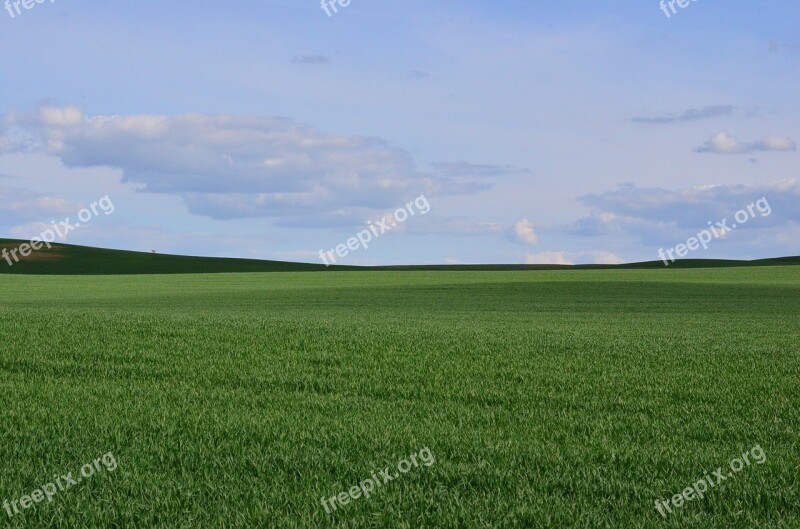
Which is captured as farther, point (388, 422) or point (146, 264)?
point (146, 264)

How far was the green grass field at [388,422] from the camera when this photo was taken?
24.5 ft

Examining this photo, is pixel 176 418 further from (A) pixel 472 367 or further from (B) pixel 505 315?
(B) pixel 505 315

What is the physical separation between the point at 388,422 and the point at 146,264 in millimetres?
95632

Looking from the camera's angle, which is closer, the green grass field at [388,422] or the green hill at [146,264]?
the green grass field at [388,422]

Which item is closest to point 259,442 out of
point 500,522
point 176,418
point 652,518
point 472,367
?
point 176,418

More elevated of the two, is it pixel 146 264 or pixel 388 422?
pixel 146 264

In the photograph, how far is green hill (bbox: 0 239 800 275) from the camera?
9181cm

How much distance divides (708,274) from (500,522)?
73.5 meters

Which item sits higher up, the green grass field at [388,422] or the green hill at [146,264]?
the green hill at [146,264]

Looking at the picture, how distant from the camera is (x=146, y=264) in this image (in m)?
101

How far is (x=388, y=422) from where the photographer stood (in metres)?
10.6

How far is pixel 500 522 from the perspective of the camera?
699 centimetres

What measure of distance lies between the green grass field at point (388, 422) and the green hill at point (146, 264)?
7279 centimetres

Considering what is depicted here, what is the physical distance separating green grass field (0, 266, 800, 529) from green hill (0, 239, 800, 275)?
239 ft
